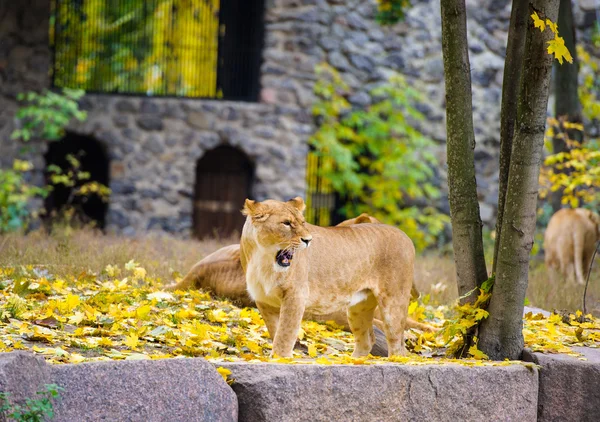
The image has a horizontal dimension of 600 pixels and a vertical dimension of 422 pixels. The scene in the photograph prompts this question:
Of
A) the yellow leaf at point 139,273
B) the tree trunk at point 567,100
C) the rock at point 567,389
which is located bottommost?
the rock at point 567,389

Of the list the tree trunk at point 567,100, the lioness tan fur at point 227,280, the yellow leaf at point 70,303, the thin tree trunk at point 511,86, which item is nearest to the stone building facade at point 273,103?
the tree trunk at point 567,100

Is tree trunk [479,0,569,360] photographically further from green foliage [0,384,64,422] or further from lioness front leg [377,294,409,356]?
green foliage [0,384,64,422]

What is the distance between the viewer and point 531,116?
5410 millimetres

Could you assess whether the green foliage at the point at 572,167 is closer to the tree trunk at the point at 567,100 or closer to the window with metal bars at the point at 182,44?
the tree trunk at the point at 567,100

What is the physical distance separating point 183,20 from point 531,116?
9.84m

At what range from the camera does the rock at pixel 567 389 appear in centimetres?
524

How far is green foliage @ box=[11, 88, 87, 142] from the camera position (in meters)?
12.5

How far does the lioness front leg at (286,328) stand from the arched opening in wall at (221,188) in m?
9.19

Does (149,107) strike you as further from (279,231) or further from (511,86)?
(279,231)

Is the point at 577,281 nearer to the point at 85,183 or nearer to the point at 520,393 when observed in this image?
the point at 520,393

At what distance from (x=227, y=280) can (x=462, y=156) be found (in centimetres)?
235

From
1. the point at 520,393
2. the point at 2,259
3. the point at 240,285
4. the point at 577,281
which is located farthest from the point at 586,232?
the point at 2,259

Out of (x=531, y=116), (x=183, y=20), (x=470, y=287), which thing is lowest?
(x=470, y=287)

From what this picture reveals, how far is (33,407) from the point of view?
12.0 ft
